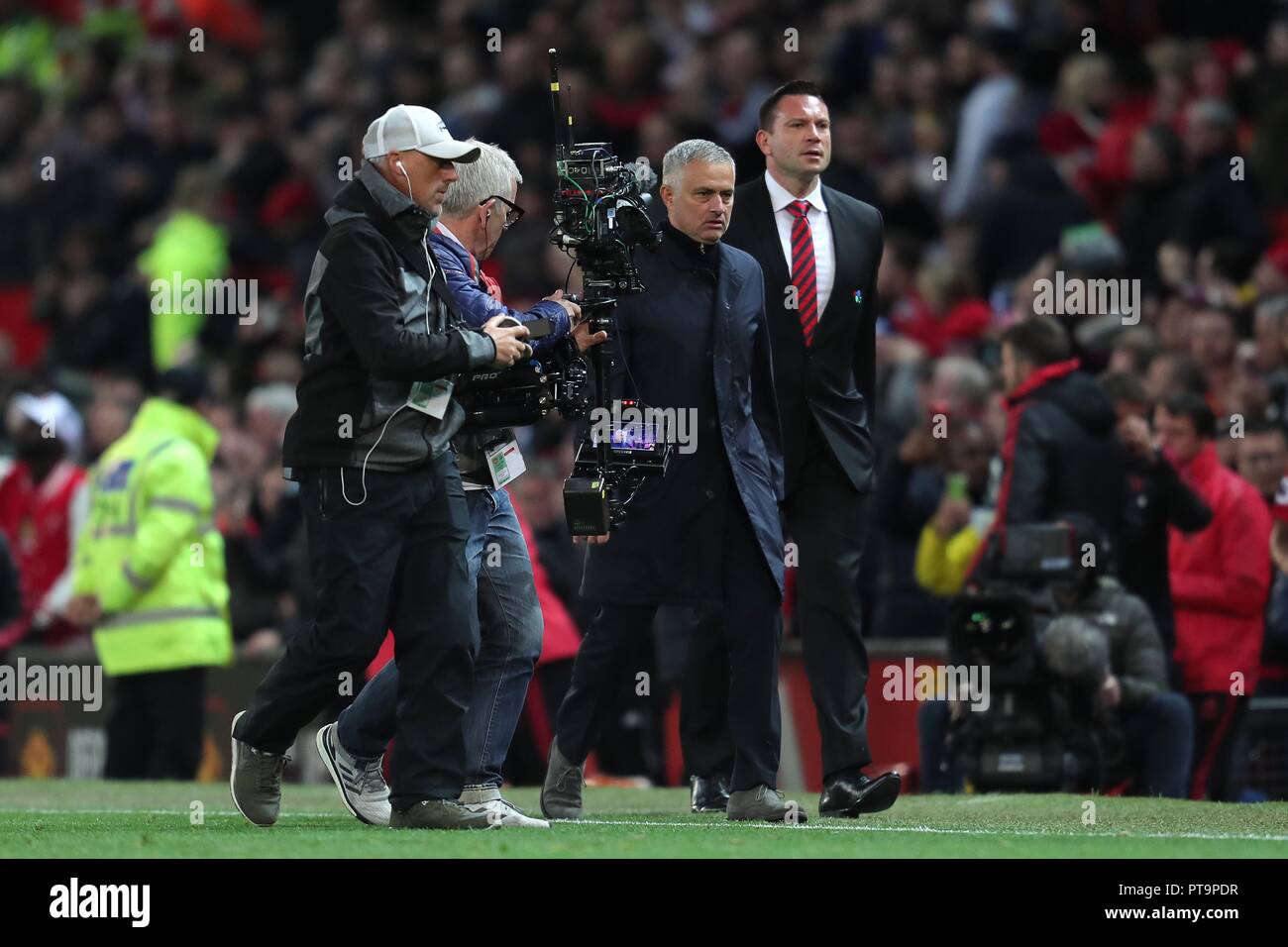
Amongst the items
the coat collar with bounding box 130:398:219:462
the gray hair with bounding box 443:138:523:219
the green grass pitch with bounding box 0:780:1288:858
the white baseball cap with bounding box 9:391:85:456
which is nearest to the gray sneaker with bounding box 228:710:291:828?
the green grass pitch with bounding box 0:780:1288:858

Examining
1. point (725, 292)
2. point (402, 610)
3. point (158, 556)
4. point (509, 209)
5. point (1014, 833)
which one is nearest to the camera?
point (402, 610)

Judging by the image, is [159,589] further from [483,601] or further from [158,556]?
[483,601]

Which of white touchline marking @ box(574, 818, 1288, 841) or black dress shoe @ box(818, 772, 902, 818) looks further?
black dress shoe @ box(818, 772, 902, 818)

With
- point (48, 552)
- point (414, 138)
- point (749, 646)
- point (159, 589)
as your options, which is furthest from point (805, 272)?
point (48, 552)

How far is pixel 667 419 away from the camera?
894cm

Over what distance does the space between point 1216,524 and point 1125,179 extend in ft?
15.3

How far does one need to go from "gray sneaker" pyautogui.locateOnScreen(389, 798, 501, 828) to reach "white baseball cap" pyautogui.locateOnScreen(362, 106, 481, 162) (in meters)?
2.08

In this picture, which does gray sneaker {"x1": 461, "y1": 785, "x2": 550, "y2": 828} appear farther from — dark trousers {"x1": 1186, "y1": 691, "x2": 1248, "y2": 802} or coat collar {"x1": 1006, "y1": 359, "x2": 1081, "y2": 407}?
dark trousers {"x1": 1186, "y1": 691, "x2": 1248, "y2": 802}

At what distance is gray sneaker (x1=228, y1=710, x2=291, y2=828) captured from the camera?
8359mm

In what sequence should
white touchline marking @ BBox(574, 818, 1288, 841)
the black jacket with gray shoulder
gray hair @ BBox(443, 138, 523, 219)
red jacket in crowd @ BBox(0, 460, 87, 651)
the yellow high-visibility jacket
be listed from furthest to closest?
red jacket in crowd @ BBox(0, 460, 87, 651)
the yellow high-visibility jacket
gray hair @ BBox(443, 138, 523, 219)
white touchline marking @ BBox(574, 818, 1288, 841)
the black jacket with gray shoulder

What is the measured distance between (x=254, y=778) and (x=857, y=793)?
2.12 meters

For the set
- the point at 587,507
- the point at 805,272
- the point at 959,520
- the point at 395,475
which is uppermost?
the point at 805,272

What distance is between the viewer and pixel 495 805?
8.37 m

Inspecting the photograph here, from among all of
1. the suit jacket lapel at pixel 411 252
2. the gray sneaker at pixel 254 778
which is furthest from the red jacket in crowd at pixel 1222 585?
the gray sneaker at pixel 254 778
